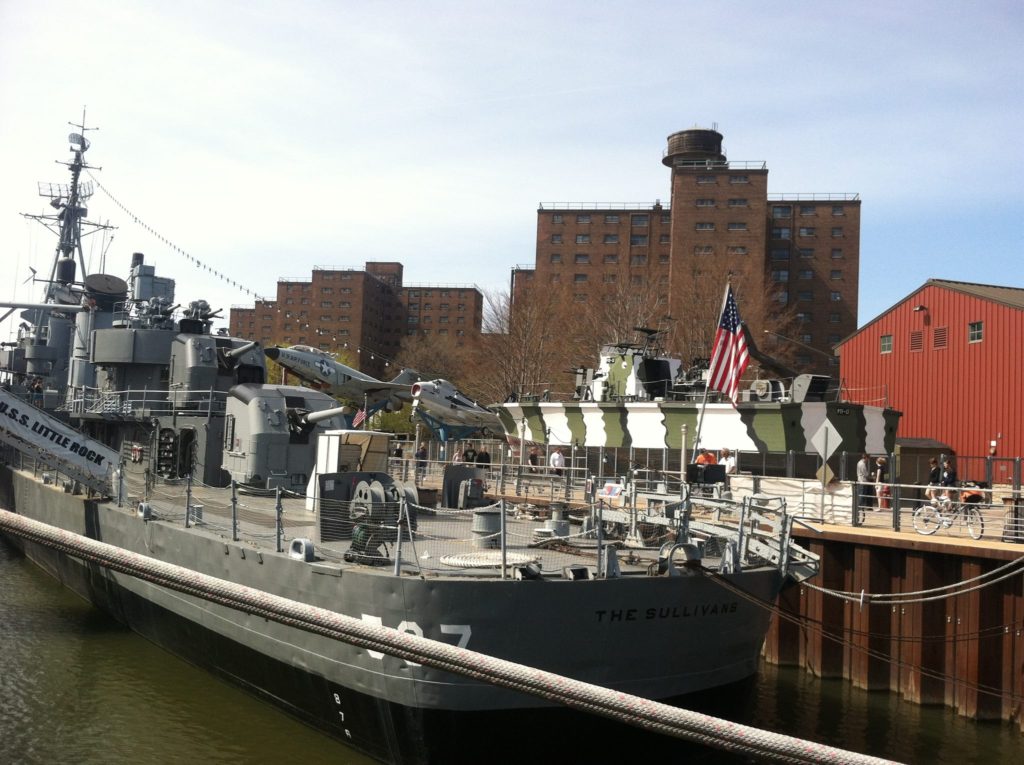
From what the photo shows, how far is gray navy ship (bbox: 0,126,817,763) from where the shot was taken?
1036 centimetres

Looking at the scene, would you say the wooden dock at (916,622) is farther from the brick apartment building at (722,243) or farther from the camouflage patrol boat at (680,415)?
the brick apartment building at (722,243)

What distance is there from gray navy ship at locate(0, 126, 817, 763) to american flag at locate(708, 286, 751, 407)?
10.8 feet

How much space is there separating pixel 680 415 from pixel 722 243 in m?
43.4

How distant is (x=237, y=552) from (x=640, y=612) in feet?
20.0

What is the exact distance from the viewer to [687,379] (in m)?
30.1

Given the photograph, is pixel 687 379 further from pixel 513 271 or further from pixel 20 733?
pixel 513 271

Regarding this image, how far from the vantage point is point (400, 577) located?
10.4 m

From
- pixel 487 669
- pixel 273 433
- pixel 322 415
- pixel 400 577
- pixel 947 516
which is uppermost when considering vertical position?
pixel 322 415

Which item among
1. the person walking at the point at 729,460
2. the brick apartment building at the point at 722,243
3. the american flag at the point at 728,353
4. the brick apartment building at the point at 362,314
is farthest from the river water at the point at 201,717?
the brick apartment building at the point at 362,314

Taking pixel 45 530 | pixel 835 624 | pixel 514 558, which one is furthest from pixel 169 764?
pixel 835 624

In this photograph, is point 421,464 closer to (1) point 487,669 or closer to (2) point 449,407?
(2) point 449,407

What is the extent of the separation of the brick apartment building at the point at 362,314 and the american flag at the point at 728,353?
79.8 m

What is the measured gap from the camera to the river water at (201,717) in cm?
1198

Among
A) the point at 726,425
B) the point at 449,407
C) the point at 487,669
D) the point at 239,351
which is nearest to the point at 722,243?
the point at 449,407
